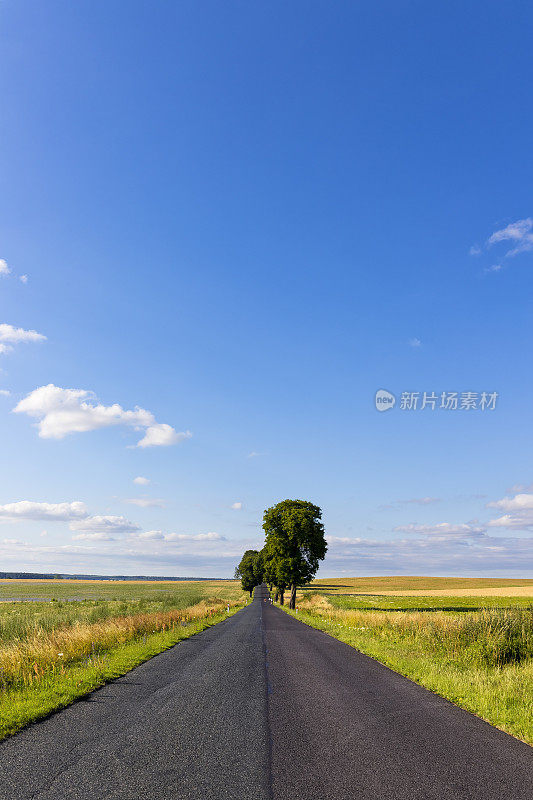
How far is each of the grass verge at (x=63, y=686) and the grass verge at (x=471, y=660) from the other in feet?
27.1

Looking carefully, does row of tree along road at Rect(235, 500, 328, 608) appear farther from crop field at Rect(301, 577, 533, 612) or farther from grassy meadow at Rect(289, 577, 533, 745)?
grassy meadow at Rect(289, 577, 533, 745)

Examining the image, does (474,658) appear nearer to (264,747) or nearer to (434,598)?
(264,747)

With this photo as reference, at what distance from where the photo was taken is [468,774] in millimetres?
6566

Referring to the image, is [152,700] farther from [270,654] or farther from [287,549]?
[287,549]

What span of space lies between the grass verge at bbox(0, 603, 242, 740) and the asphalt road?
33cm

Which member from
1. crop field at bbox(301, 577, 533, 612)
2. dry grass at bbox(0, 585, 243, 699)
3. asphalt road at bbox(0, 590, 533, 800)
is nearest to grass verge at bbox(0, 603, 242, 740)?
dry grass at bbox(0, 585, 243, 699)

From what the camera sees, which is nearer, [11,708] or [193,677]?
[11,708]

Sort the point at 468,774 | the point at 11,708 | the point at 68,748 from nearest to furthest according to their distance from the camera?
the point at 468,774, the point at 68,748, the point at 11,708

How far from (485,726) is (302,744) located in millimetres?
3600

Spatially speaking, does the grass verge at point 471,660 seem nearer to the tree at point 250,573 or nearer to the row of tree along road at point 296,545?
the row of tree along road at point 296,545

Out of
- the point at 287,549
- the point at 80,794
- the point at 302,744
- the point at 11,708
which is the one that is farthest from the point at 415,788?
the point at 287,549

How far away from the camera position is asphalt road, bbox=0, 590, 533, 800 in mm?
6098

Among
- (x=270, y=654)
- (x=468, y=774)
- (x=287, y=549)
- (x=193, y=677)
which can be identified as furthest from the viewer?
(x=287, y=549)

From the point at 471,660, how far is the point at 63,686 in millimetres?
11316
